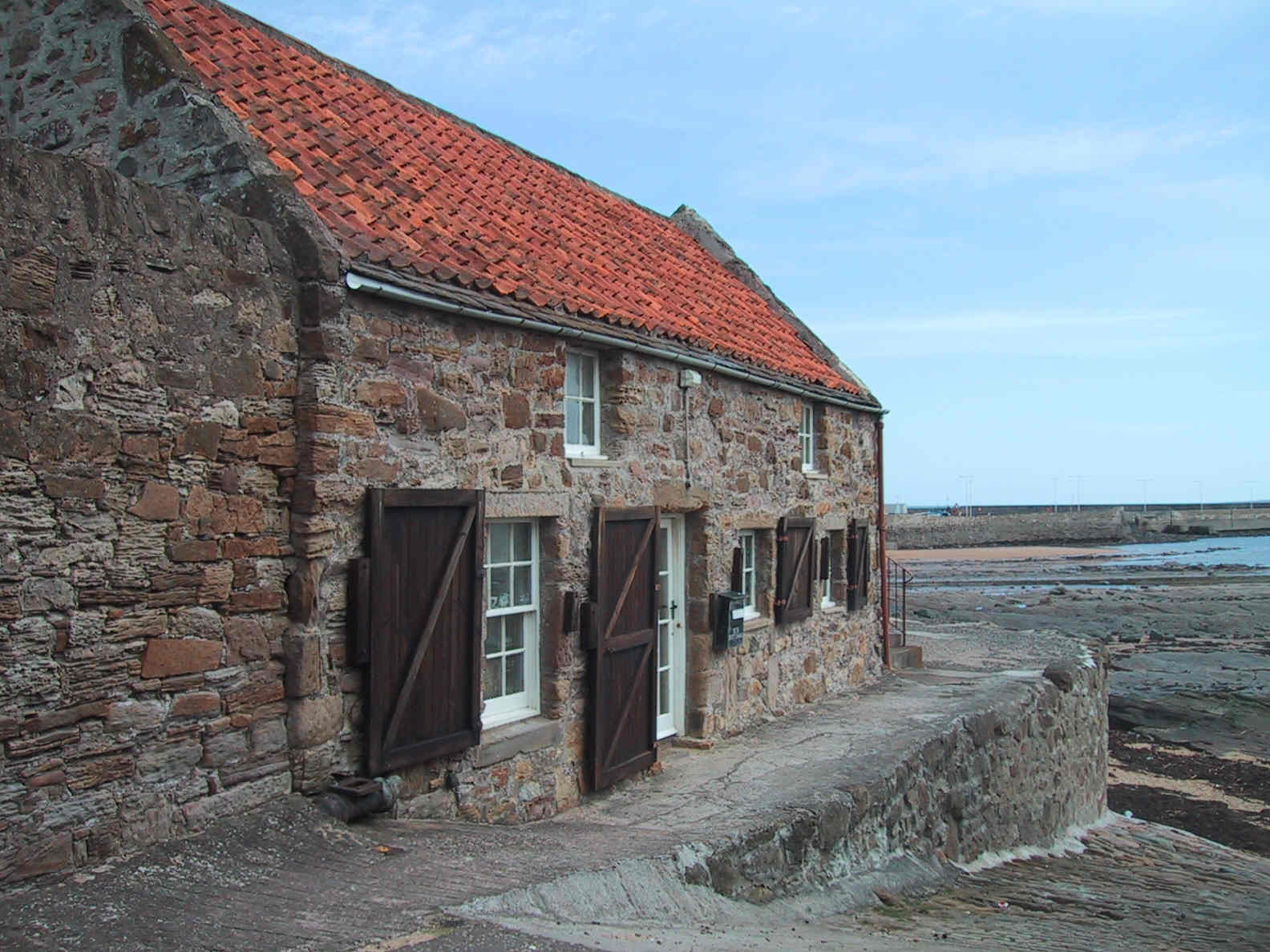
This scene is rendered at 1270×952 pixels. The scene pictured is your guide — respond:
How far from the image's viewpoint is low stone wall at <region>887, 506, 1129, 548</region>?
78.8 meters

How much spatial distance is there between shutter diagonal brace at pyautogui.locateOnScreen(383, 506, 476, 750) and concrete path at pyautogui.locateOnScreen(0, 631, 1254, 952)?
0.55 m

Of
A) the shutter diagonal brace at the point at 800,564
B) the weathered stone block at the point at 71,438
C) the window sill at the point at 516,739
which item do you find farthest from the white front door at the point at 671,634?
the weathered stone block at the point at 71,438

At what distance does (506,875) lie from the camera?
5738mm

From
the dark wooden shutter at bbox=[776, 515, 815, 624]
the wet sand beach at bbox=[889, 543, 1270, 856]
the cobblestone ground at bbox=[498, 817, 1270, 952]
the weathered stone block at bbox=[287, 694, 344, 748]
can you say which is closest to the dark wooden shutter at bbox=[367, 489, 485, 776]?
the weathered stone block at bbox=[287, 694, 344, 748]

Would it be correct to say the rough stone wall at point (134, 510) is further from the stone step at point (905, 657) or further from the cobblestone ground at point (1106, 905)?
the stone step at point (905, 657)

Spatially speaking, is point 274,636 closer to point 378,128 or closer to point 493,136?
point 378,128

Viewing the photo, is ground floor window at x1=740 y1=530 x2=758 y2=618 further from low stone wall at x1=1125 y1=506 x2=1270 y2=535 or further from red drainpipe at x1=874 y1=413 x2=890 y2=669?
low stone wall at x1=1125 y1=506 x2=1270 y2=535

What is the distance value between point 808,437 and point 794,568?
192 cm

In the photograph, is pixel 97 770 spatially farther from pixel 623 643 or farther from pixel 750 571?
pixel 750 571

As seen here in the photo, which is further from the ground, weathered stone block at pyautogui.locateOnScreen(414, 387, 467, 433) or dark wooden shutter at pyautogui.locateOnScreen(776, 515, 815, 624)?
weathered stone block at pyautogui.locateOnScreen(414, 387, 467, 433)

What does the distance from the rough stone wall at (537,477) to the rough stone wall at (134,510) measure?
0.36 metres

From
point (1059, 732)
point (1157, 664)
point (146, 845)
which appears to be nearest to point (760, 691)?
point (1059, 732)

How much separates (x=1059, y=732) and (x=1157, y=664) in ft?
45.1

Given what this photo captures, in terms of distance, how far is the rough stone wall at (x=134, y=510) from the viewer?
5.07 metres
